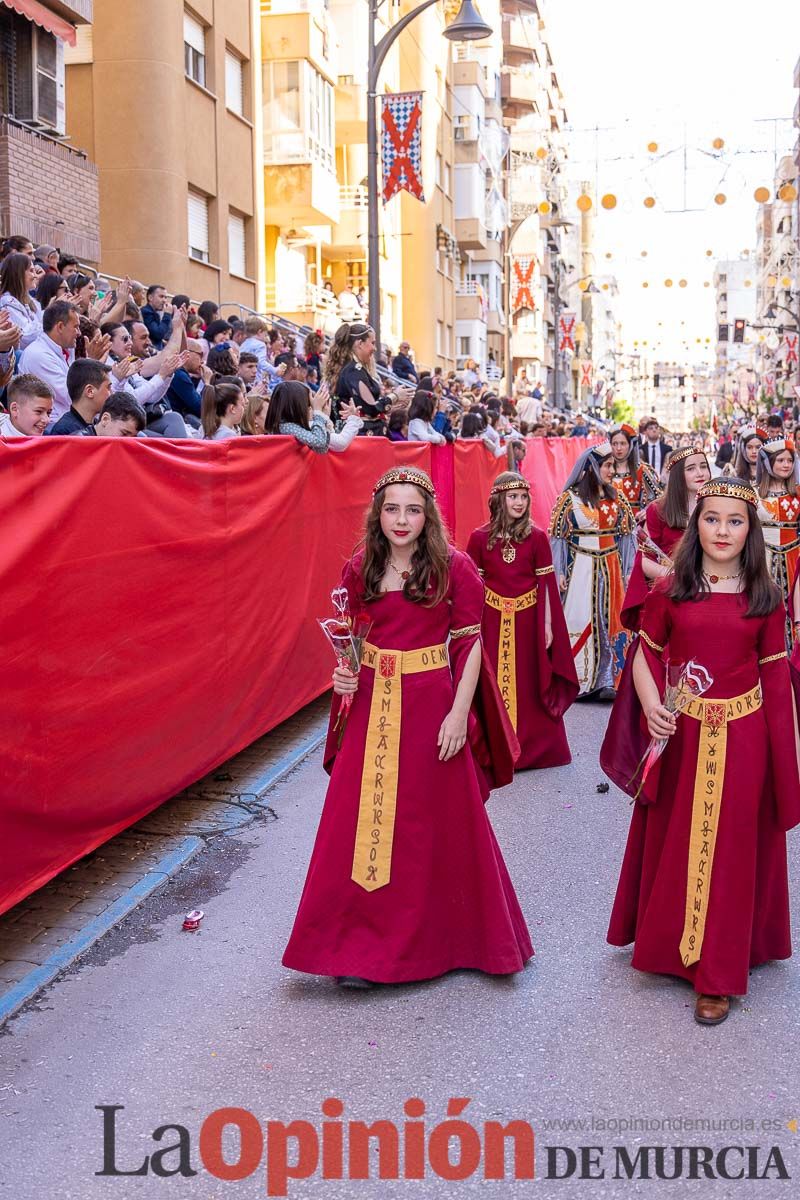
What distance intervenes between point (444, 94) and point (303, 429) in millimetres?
39966

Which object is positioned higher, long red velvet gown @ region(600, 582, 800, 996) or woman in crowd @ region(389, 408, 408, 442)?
woman in crowd @ region(389, 408, 408, 442)

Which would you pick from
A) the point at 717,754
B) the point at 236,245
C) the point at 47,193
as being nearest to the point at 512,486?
the point at 717,754

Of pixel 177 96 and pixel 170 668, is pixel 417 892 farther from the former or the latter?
pixel 177 96

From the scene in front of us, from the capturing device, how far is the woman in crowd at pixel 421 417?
13.2 meters

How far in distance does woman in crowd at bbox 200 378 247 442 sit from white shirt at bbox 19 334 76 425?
1029mm

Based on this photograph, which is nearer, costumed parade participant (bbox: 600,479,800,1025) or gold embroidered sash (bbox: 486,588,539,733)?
costumed parade participant (bbox: 600,479,800,1025)

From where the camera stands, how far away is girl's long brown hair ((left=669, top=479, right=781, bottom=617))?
15.5 ft

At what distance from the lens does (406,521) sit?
4895mm

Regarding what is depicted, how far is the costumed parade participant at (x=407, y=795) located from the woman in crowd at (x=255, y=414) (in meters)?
4.69

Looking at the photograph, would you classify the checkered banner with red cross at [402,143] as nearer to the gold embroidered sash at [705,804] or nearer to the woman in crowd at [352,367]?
the woman in crowd at [352,367]

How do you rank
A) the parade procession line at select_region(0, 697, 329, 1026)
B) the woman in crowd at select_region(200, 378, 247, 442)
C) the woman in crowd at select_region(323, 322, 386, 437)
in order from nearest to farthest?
the parade procession line at select_region(0, 697, 329, 1026) < the woman in crowd at select_region(200, 378, 247, 442) < the woman in crowd at select_region(323, 322, 386, 437)

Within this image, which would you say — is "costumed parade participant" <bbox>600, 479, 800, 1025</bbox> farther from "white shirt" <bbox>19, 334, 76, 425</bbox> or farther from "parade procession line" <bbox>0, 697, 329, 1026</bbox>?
"white shirt" <bbox>19, 334, 76, 425</bbox>

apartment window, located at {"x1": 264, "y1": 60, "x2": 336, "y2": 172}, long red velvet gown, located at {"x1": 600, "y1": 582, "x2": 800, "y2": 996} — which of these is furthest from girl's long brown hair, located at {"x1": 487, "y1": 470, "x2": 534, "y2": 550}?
apartment window, located at {"x1": 264, "y1": 60, "x2": 336, "y2": 172}

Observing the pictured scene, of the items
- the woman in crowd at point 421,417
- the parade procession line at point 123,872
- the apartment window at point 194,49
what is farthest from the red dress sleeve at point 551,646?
the apartment window at point 194,49
